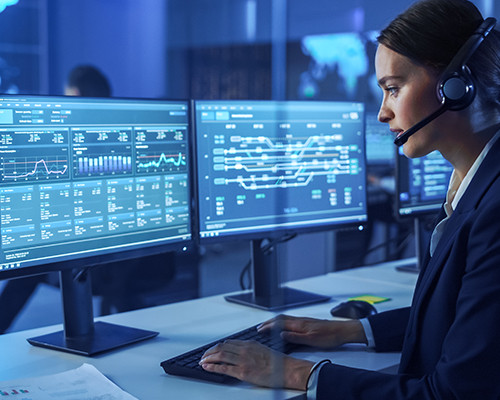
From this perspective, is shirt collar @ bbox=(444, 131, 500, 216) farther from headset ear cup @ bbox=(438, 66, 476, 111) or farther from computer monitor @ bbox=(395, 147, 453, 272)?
computer monitor @ bbox=(395, 147, 453, 272)

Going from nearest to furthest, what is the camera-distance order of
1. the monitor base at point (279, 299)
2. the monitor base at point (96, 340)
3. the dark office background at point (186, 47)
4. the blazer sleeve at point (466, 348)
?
the blazer sleeve at point (466, 348), the monitor base at point (96, 340), the monitor base at point (279, 299), the dark office background at point (186, 47)

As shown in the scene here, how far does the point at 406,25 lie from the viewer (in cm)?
116

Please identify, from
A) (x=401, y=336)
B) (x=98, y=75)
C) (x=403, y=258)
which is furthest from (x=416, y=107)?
(x=98, y=75)

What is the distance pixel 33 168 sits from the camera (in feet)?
4.09

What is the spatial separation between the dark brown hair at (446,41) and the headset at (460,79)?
2 cm

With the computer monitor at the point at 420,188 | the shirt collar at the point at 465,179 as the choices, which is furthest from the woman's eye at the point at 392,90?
the computer monitor at the point at 420,188

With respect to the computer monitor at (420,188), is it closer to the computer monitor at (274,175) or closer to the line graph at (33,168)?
the computer monitor at (274,175)

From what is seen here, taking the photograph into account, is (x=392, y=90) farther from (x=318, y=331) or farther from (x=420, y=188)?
(x=420, y=188)

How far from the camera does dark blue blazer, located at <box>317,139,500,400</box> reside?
93 cm

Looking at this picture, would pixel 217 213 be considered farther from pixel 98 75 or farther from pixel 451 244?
pixel 98 75

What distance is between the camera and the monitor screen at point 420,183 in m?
2.00

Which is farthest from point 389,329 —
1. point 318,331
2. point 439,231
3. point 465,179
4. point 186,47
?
point 186,47

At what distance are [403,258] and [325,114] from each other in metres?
0.82

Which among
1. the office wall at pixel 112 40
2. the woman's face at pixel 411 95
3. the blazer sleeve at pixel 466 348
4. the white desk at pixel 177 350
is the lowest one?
the white desk at pixel 177 350
